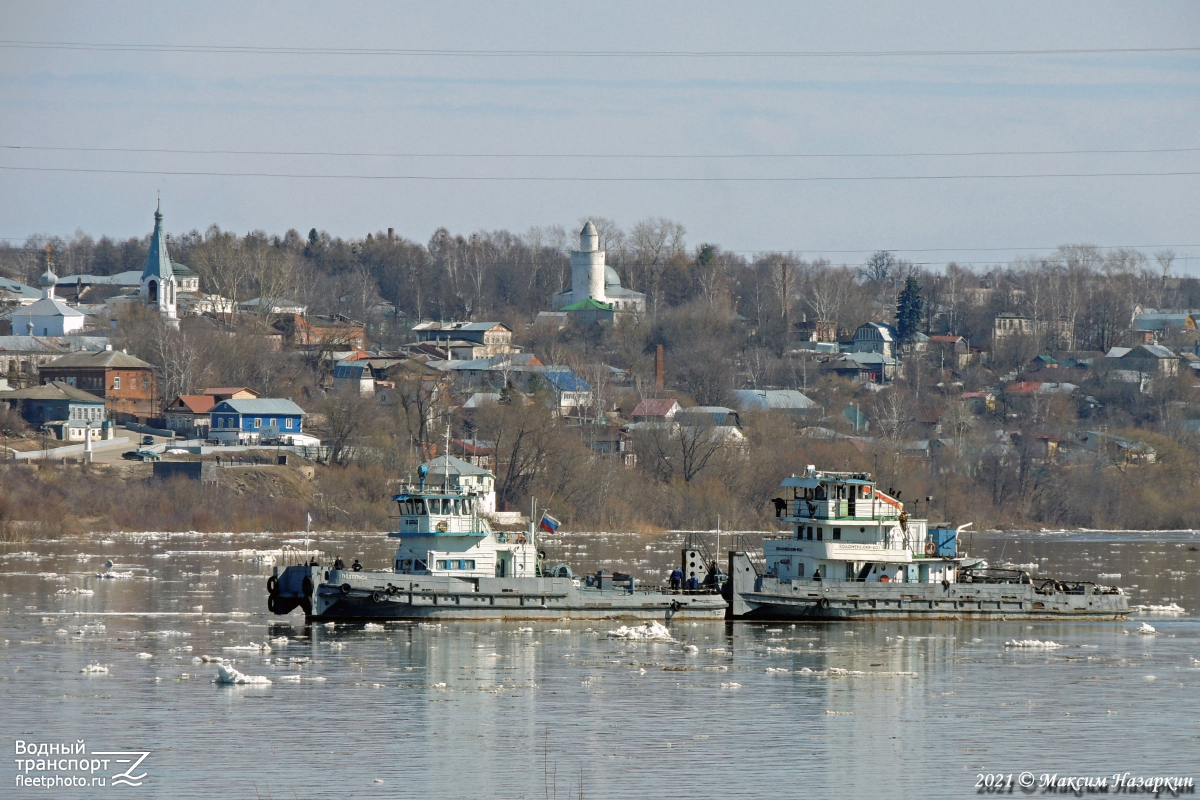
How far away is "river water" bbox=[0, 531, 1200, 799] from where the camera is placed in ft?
96.9

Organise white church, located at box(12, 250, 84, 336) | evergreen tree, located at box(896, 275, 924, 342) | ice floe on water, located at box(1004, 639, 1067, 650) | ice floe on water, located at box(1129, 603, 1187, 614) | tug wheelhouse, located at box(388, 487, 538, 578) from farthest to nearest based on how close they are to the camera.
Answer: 1. evergreen tree, located at box(896, 275, 924, 342)
2. white church, located at box(12, 250, 84, 336)
3. ice floe on water, located at box(1129, 603, 1187, 614)
4. tug wheelhouse, located at box(388, 487, 538, 578)
5. ice floe on water, located at box(1004, 639, 1067, 650)

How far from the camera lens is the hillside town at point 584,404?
106 m

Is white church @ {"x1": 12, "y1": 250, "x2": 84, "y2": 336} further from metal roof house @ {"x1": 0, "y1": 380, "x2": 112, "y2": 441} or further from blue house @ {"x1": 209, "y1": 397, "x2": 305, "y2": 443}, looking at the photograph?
blue house @ {"x1": 209, "y1": 397, "x2": 305, "y2": 443}

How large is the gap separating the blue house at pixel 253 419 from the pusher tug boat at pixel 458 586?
237 feet

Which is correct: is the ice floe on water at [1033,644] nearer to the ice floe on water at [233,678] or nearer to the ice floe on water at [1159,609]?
the ice floe on water at [1159,609]

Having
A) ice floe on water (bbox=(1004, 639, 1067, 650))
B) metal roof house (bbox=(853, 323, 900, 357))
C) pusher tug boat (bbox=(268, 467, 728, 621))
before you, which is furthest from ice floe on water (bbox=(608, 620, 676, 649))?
metal roof house (bbox=(853, 323, 900, 357))

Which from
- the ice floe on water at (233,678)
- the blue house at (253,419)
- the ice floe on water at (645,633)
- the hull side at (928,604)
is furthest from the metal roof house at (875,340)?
the ice floe on water at (233,678)

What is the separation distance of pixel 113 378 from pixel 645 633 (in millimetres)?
92588

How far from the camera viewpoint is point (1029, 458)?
401 ft

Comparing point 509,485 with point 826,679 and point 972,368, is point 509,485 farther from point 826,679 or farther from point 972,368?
point 972,368

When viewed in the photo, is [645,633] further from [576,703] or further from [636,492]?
[636,492]

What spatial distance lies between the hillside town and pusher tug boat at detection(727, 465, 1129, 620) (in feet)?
50.1

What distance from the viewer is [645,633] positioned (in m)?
48.5

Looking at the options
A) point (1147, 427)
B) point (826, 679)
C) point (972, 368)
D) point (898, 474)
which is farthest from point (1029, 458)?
point (826, 679)
